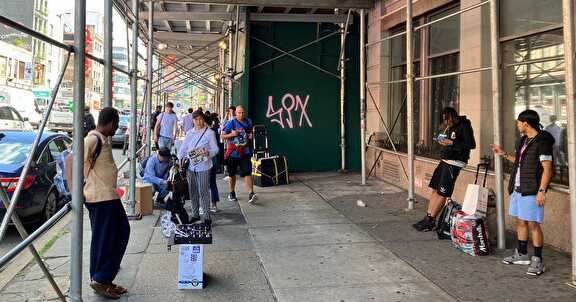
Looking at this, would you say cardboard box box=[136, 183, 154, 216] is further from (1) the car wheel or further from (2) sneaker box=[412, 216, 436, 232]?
(2) sneaker box=[412, 216, 436, 232]

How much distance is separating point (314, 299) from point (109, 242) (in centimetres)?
191

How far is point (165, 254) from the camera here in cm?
567

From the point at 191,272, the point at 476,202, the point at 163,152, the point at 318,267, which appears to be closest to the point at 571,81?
the point at 476,202

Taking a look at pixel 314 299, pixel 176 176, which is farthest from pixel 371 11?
pixel 314 299

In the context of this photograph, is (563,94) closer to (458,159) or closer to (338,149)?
(458,159)

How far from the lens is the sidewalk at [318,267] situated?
446 centimetres

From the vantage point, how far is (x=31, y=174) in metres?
6.92

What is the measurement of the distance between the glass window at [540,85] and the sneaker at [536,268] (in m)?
1.42

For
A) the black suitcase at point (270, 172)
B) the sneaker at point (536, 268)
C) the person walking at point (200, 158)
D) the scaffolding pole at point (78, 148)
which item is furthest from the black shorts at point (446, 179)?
the black suitcase at point (270, 172)

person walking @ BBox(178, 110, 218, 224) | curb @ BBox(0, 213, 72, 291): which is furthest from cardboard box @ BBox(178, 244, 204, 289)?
person walking @ BBox(178, 110, 218, 224)

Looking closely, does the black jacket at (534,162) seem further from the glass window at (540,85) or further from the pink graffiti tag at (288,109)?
the pink graffiti tag at (288,109)

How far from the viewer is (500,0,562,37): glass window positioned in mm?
6013

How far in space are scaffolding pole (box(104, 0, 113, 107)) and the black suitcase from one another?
218 inches

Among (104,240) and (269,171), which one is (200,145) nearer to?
(104,240)
